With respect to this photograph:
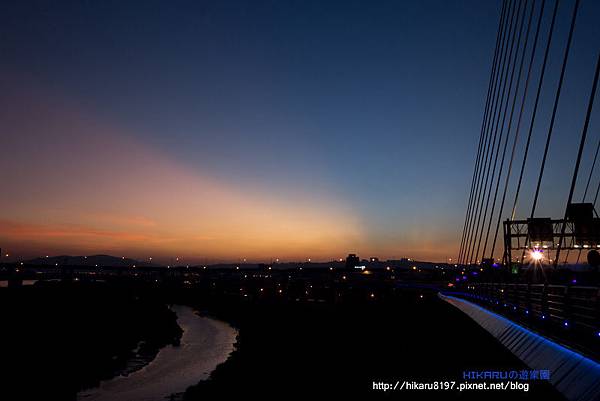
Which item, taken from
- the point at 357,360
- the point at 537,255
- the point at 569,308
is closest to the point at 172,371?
the point at 357,360

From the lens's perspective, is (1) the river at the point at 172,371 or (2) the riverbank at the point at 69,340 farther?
(2) the riverbank at the point at 69,340

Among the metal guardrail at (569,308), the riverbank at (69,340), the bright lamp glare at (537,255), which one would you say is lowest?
the riverbank at (69,340)

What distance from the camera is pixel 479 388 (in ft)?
48.3

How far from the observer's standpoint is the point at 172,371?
60.2 m

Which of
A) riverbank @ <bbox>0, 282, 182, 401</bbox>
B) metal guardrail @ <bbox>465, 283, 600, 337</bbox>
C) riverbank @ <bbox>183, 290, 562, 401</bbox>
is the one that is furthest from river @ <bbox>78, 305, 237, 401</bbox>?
metal guardrail @ <bbox>465, 283, 600, 337</bbox>

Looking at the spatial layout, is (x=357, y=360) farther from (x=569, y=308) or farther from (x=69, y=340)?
(x=69, y=340)

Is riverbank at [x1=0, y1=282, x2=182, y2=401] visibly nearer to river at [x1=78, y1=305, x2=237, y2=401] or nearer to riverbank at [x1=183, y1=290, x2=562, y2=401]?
river at [x1=78, y1=305, x2=237, y2=401]

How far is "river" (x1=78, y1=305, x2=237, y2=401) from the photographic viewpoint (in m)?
48.3

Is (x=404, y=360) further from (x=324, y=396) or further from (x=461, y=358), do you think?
(x=324, y=396)

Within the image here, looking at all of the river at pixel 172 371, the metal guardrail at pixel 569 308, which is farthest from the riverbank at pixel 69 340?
the metal guardrail at pixel 569 308

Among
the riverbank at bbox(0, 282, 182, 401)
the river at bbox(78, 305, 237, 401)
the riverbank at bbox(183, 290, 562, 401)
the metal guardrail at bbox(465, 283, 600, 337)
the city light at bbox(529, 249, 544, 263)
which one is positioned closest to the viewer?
the metal guardrail at bbox(465, 283, 600, 337)

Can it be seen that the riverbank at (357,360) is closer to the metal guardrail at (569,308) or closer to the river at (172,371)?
the metal guardrail at (569,308)

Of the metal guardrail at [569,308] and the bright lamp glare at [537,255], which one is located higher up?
the bright lamp glare at [537,255]

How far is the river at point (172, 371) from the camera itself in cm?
4830
